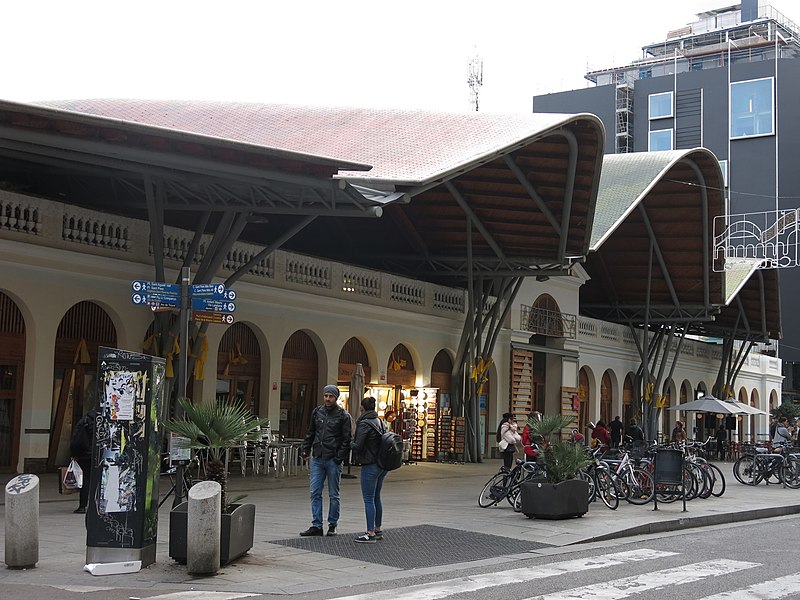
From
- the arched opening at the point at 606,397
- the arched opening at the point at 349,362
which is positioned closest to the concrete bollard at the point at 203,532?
the arched opening at the point at 349,362

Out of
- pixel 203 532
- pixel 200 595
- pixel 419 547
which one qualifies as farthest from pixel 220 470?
pixel 419 547

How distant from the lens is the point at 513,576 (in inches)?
415

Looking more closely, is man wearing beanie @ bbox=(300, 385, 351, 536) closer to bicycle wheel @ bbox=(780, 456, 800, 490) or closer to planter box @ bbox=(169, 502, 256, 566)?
planter box @ bbox=(169, 502, 256, 566)

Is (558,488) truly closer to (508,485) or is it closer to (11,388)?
(508,485)

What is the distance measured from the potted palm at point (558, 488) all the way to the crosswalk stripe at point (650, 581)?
11.8 ft

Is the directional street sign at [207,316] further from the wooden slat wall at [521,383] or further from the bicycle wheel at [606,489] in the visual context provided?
the wooden slat wall at [521,383]

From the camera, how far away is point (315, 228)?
3183 centimetres

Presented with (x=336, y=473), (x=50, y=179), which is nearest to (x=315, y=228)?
(x=50, y=179)

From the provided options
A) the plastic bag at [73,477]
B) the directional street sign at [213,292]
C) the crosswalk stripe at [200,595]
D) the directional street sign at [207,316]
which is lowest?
the crosswalk stripe at [200,595]

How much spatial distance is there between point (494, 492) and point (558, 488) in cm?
204

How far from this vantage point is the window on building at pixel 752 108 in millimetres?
64688

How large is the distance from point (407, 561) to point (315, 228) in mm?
21263

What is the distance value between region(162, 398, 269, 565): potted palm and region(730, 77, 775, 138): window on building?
60.5 meters

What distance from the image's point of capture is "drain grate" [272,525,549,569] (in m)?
11.5
